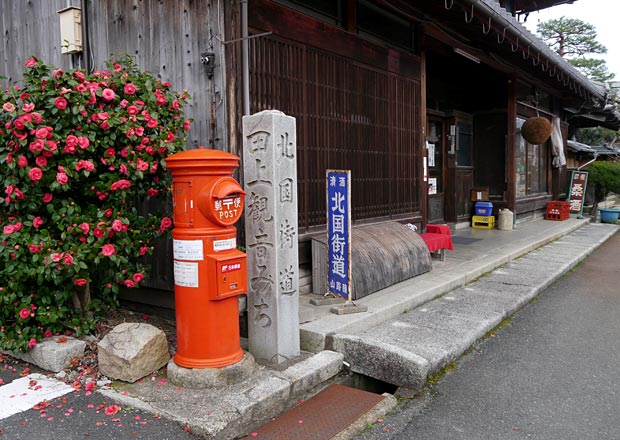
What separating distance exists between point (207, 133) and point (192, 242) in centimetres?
150

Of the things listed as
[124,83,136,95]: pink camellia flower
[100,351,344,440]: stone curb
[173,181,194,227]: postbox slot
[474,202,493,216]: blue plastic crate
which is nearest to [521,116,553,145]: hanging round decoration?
[474,202,493,216]: blue plastic crate

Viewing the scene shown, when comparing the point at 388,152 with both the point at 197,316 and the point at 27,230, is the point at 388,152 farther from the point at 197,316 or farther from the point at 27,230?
the point at 27,230

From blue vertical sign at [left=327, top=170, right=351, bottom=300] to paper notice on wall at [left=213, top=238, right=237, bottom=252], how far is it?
4.91 feet

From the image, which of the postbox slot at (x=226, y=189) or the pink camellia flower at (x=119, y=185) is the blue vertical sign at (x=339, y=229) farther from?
the pink camellia flower at (x=119, y=185)

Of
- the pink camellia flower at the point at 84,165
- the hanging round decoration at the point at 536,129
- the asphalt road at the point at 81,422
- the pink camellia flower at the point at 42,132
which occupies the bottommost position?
the asphalt road at the point at 81,422

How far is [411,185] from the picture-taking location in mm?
7715

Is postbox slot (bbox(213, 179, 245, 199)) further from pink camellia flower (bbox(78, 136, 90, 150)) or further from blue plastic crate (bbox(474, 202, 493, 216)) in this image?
Answer: blue plastic crate (bbox(474, 202, 493, 216))

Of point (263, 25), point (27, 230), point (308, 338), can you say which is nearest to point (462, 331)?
point (308, 338)

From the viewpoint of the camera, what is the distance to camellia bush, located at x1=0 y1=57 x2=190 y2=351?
151 inches

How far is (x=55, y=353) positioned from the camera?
4031mm

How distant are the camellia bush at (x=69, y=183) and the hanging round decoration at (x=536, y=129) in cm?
1039

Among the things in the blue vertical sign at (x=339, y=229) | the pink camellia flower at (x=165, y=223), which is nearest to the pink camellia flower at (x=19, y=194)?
the pink camellia flower at (x=165, y=223)

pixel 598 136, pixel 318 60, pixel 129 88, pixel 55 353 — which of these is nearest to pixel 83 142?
pixel 129 88

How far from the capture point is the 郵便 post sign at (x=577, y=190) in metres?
15.6
